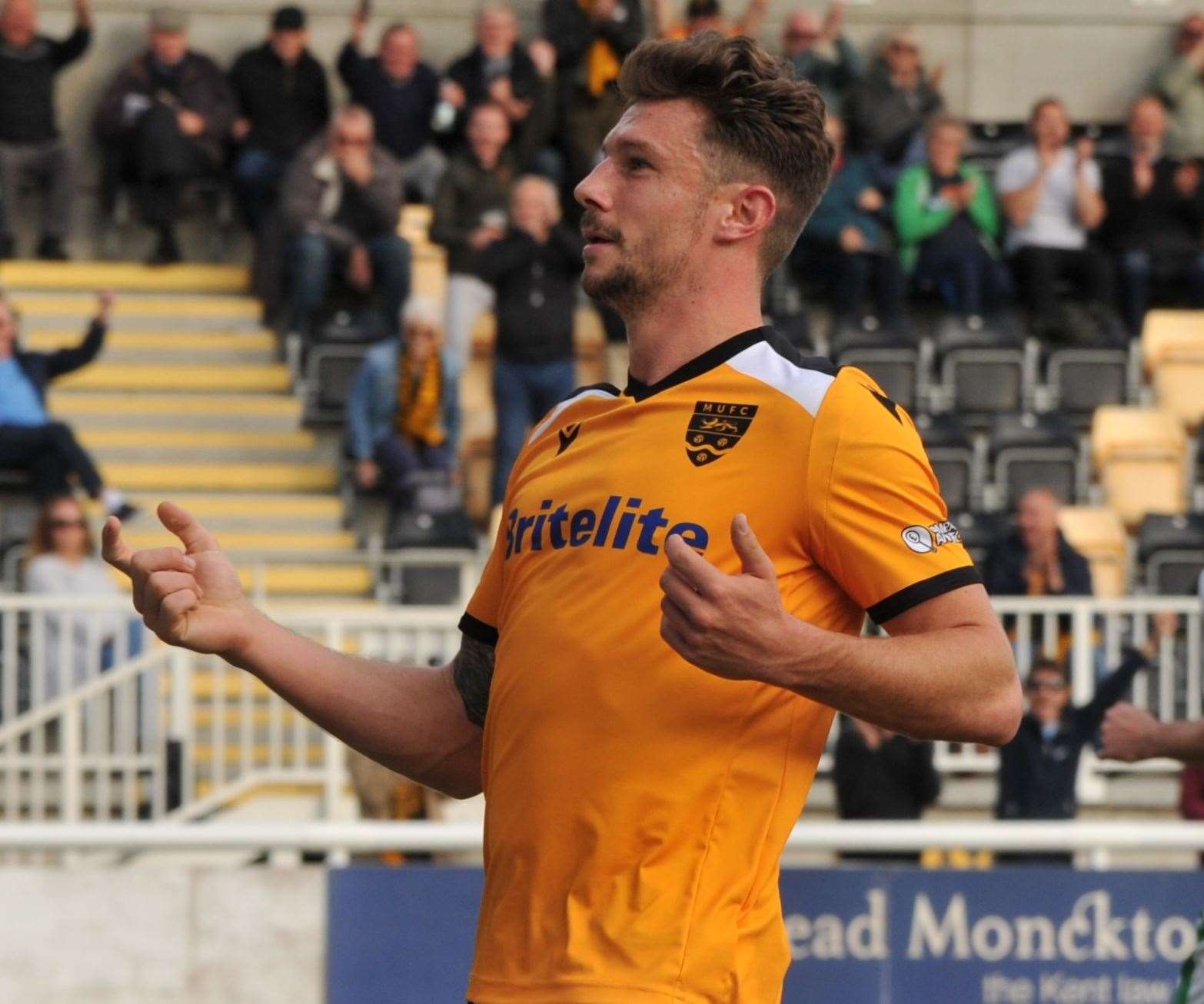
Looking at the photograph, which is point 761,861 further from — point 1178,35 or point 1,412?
point 1178,35

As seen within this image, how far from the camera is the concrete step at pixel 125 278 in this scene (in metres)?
14.4

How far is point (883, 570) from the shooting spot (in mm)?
3156

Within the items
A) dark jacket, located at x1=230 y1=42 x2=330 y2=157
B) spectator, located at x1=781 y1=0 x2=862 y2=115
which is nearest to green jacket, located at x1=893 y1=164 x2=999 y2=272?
spectator, located at x1=781 y1=0 x2=862 y2=115

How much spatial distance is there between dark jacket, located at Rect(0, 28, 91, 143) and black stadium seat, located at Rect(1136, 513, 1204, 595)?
22.3ft

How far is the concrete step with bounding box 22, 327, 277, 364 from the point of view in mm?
14023

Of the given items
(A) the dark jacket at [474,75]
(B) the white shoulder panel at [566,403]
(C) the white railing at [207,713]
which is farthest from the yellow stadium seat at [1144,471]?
(B) the white shoulder panel at [566,403]

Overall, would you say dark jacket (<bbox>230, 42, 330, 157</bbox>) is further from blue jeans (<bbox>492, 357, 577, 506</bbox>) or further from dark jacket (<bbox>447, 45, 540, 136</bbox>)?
blue jeans (<bbox>492, 357, 577, 506</bbox>)

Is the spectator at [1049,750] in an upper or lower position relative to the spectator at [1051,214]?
lower

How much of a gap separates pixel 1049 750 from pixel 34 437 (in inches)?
211

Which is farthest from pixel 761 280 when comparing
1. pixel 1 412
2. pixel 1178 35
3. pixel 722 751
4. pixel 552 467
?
pixel 1178 35

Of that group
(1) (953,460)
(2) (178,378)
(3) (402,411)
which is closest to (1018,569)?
(1) (953,460)

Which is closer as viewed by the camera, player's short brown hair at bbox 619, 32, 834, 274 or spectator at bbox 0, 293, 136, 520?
player's short brown hair at bbox 619, 32, 834, 274

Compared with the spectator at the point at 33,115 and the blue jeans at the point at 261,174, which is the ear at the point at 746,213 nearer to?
the blue jeans at the point at 261,174

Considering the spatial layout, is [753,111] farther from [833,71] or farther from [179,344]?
[833,71]
